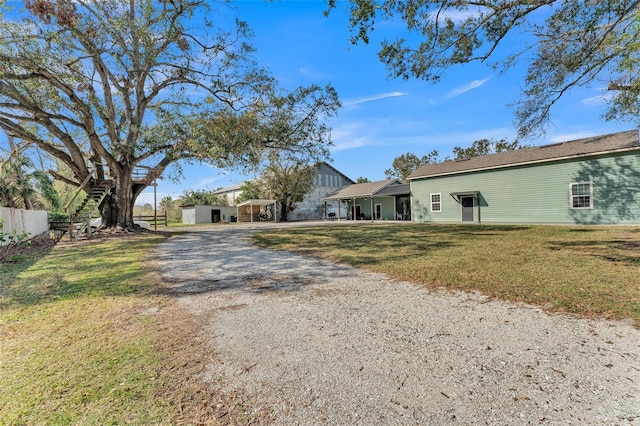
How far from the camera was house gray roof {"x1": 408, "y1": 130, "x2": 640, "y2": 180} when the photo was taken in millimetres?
13992

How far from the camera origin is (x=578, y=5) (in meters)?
6.72

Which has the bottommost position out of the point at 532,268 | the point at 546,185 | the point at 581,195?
the point at 532,268

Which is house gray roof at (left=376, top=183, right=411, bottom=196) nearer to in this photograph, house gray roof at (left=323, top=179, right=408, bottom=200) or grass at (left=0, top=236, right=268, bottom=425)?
house gray roof at (left=323, top=179, right=408, bottom=200)

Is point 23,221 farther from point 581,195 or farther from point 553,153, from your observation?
point 581,195

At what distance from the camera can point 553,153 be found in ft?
52.0

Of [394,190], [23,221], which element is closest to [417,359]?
[23,221]

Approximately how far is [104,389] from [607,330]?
447 cm

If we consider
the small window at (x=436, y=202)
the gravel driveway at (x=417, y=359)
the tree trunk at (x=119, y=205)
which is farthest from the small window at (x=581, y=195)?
the tree trunk at (x=119, y=205)

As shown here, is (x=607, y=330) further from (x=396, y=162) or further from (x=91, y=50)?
(x=396, y=162)

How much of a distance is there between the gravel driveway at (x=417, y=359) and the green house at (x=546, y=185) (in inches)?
602

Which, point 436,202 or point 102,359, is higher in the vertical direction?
point 436,202

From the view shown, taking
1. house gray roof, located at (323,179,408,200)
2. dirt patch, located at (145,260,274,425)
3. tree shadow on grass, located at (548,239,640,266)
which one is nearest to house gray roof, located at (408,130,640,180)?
house gray roof, located at (323,179,408,200)

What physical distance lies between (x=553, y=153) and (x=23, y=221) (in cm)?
2421

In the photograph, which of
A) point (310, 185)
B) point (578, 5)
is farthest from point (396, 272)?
point (310, 185)
